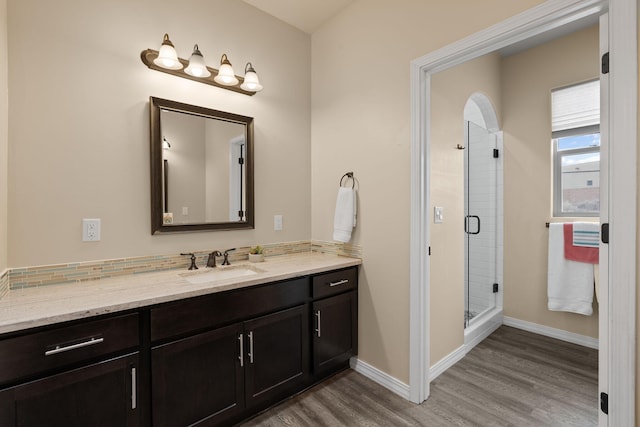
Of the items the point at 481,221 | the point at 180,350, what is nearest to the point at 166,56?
the point at 180,350

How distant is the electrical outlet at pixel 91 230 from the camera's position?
5.67 ft

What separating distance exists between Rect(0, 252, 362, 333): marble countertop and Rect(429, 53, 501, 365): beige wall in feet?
3.05

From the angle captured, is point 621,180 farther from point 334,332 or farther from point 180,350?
point 180,350

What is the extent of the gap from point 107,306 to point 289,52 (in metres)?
2.36

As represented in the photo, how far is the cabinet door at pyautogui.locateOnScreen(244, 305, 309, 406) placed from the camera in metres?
1.78

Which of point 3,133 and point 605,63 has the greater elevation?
point 605,63

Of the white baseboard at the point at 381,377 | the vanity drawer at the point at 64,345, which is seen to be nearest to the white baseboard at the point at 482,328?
the white baseboard at the point at 381,377

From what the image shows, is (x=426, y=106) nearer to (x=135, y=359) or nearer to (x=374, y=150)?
(x=374, y=150)

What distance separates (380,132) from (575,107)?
2.12m

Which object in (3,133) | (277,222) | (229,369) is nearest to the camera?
(3,133)

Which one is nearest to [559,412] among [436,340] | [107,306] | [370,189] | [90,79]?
[436,340]

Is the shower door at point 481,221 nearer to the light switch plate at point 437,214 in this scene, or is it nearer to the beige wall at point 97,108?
the light switch plate at point 437,214

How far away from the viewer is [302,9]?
2.47m

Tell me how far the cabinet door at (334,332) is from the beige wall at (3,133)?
1.68 metres
